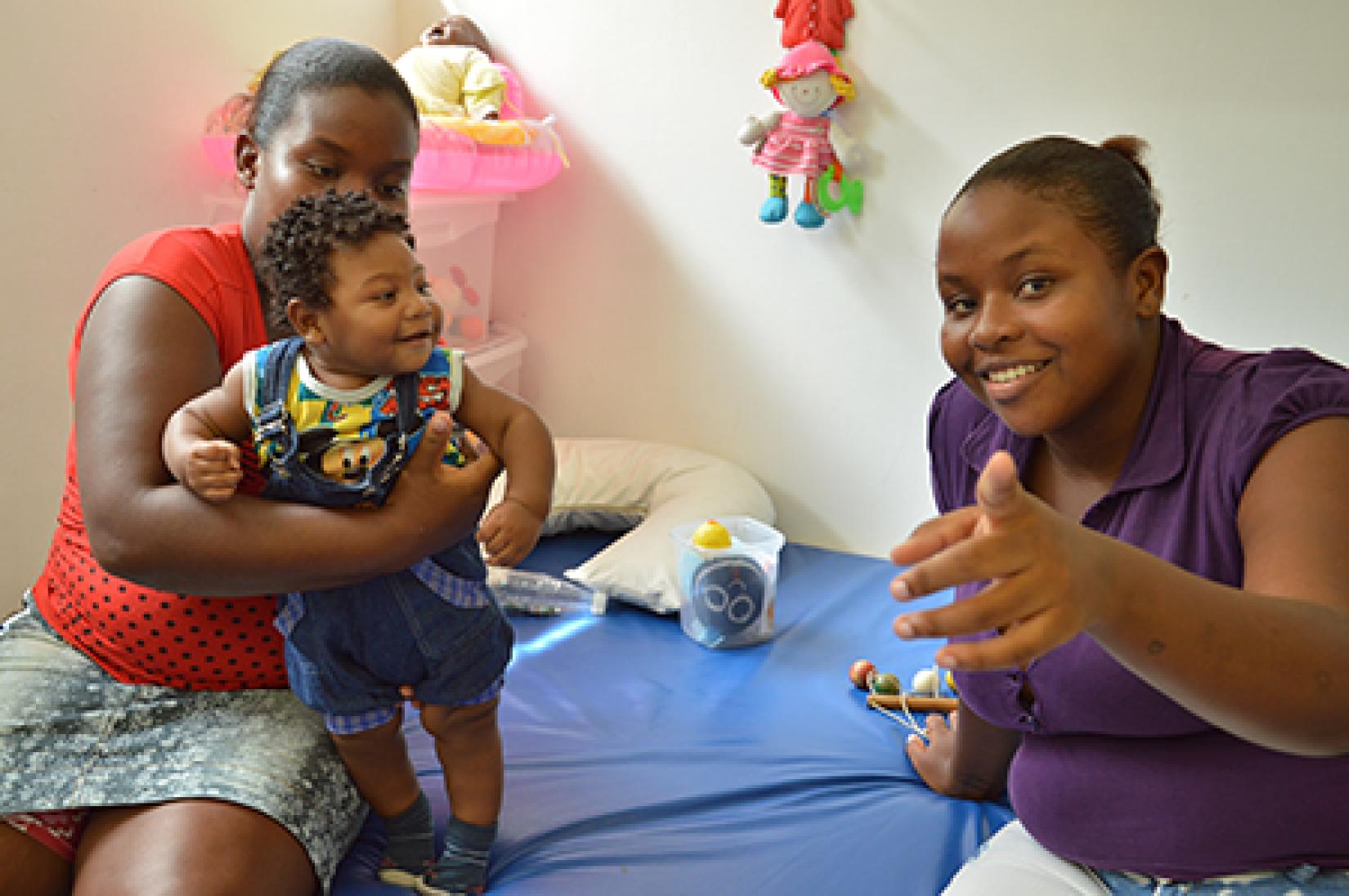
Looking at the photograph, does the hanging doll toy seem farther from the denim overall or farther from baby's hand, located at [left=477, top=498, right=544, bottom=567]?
baby's hand, located at [left=477, top=498, right=544, bottom=567]

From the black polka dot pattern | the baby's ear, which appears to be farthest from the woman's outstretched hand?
the black polka dot pattern

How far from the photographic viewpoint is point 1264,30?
2.39 meters

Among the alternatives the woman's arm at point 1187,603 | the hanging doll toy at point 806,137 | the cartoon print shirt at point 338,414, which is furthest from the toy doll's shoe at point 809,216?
the woman's arm at point 1187,603

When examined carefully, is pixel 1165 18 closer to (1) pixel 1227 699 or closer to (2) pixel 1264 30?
(2) pixel 1264 30

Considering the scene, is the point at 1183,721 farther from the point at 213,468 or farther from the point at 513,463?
the point at 213,468

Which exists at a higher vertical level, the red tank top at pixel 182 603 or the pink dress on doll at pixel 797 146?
the pink dress on doll at pixel 797 146

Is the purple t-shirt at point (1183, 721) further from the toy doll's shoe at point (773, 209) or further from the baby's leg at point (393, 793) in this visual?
the toy doll's shoe at point (773, 209)

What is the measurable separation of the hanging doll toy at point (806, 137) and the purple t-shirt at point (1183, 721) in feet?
5.25

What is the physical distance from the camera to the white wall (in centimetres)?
223

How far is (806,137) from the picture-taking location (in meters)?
2.73

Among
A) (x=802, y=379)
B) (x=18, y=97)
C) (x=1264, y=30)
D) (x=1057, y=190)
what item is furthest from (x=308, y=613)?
(x=1264, y=30)

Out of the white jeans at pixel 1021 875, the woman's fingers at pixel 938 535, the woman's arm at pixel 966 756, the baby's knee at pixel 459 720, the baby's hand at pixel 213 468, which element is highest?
the woman's fingers at pixel 938 535

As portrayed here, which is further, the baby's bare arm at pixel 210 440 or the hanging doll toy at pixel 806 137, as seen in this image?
the hanging doll toy at pixel 806 137

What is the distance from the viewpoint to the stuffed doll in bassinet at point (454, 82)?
276cm
